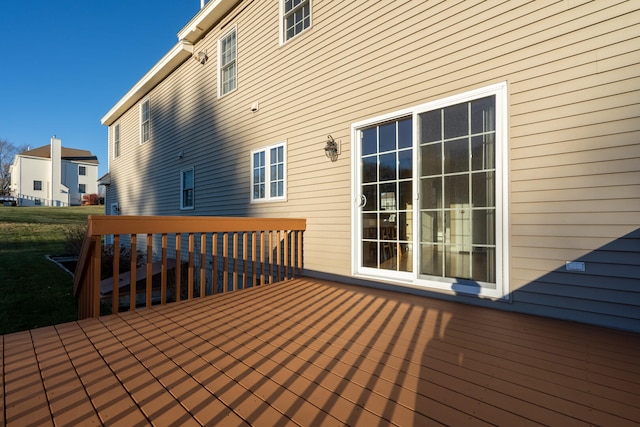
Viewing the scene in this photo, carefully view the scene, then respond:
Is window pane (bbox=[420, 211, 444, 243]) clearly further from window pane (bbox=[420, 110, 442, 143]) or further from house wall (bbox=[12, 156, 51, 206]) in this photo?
house wall (bbox=[12, 156, 51, 206])

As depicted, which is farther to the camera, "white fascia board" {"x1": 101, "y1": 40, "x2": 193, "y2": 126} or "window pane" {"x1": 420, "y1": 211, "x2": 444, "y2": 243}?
"white fascia board" {"x1": 101, "y1": 40, "x2": 193, "y2": 126}

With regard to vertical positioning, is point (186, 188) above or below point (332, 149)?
below

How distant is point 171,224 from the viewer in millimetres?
3021

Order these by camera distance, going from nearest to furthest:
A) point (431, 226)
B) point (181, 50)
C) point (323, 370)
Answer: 1. point (323, 370)
2. point (431, 226)
3. point (181, 50)

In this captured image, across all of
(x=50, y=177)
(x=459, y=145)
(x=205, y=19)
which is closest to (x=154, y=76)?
(x=205, y=19)

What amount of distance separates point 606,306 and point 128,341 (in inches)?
139

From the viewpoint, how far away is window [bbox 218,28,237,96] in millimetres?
6168

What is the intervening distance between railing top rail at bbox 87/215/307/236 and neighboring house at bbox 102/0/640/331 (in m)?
0.95

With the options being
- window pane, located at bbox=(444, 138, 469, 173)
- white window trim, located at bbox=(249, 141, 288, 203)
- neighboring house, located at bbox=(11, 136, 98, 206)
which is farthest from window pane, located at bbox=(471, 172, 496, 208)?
neighboring house, located at bbox=(11, 136, 98, 206)

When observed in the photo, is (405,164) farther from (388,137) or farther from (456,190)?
(456,190)

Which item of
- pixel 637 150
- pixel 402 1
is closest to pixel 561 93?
pixel 637 150

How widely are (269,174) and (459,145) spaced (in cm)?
321

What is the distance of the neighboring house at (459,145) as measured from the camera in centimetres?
228

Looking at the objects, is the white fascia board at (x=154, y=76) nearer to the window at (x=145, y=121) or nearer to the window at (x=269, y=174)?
the window at (x=145, y=121)
